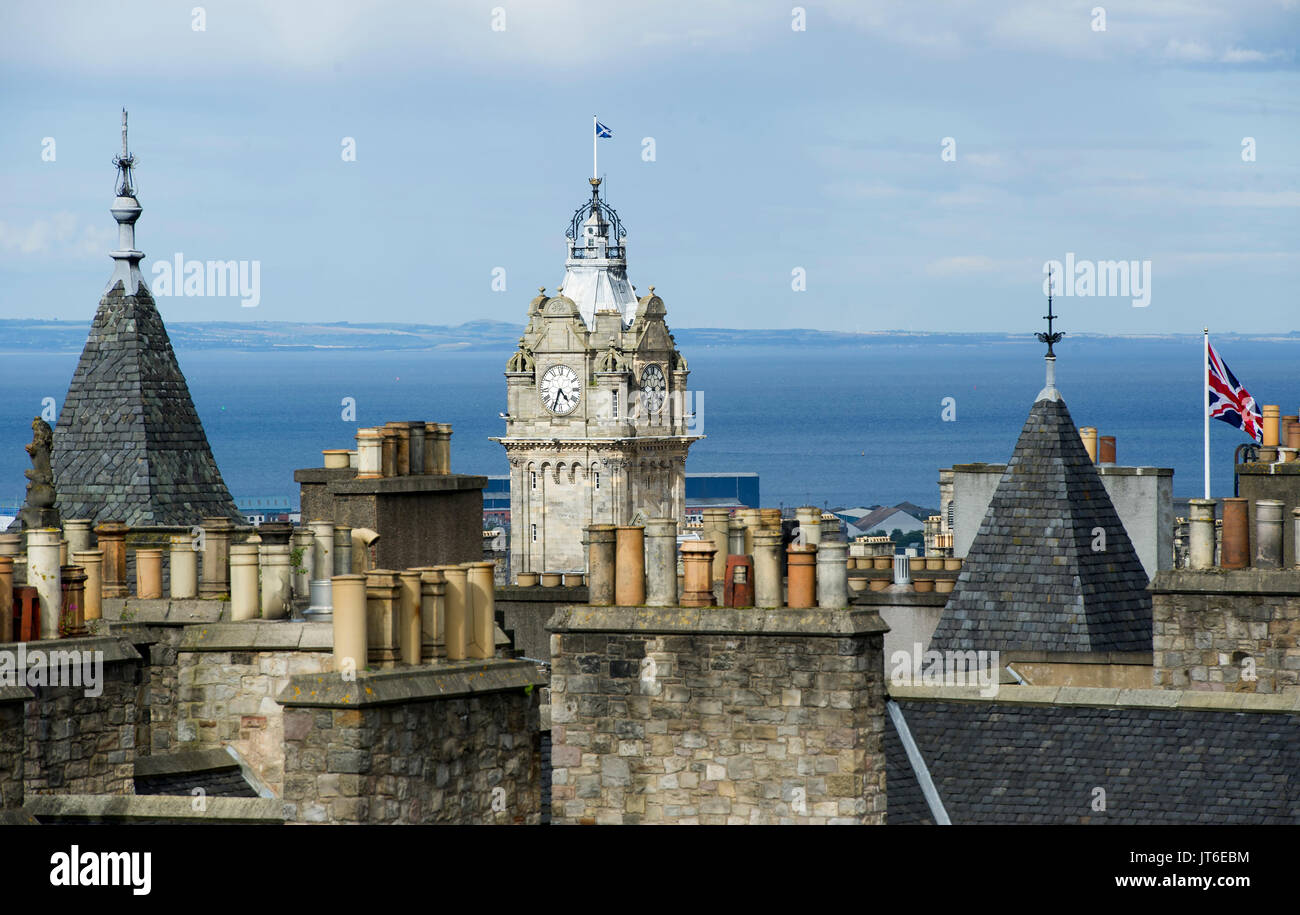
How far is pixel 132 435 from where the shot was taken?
3428 centimetres

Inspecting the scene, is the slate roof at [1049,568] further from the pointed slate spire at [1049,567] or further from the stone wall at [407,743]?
the stone wall at [407,743]

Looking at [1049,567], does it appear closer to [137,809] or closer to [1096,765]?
[1096,765]

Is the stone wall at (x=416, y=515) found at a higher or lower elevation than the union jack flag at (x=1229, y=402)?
lower

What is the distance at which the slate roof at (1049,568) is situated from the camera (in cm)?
2311

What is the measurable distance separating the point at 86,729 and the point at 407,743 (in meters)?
3.10

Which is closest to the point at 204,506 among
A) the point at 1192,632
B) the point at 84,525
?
the point at 84,525

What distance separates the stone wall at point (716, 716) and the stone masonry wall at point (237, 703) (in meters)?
2.74

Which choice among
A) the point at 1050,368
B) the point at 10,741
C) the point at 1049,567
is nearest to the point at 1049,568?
the point at 1049,567

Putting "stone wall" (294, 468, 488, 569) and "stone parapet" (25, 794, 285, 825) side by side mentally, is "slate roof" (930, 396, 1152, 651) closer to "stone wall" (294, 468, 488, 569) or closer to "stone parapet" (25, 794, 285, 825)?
"stone wall" (294, 468, 488, 569)

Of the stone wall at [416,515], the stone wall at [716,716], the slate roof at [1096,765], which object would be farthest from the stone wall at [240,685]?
the stone wall at [416,515]

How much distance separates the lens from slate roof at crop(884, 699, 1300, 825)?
15773 mm

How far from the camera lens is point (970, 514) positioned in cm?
2984
